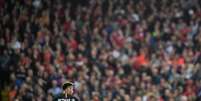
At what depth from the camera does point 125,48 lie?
73.8ft

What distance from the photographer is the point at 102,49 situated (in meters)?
22.1

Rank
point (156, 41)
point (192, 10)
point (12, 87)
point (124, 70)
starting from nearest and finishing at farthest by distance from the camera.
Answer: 1. point (12, 87)
2. point (124, 70)
3. point (156, 41)
4. point (192, 10)

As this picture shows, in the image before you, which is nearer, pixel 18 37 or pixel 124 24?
pixel 18 37

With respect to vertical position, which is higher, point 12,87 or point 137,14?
point 137,14

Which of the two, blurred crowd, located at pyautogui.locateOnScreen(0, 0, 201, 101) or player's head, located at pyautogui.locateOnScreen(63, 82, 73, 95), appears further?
blurred crowd, located at pyautogui.locateOnScreen(0, 0, 201, 101)

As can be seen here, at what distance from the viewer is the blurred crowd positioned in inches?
785

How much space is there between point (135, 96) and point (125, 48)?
2.76 m

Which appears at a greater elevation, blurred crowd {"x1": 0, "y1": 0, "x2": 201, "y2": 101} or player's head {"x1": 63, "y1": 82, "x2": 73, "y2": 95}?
blurred crowd {"x1": 0, "y1": 0, "x2": 201, "y2": 101}

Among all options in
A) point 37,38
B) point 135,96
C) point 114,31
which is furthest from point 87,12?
point 135,96

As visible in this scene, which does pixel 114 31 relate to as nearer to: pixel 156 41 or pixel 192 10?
pixel 156 41

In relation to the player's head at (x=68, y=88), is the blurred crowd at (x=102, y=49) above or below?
above

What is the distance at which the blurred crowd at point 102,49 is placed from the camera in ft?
65.4

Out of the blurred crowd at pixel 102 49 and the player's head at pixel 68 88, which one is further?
the blurred crowd at pixel 102 49

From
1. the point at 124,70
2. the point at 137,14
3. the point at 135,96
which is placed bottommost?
the point at 135,96
